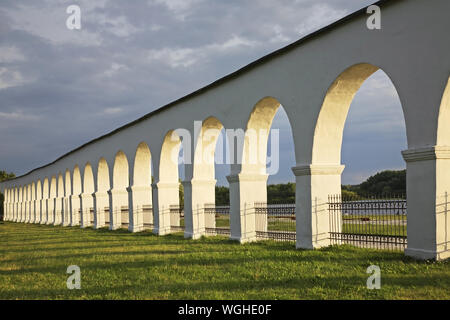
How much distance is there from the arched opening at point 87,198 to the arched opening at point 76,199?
158 cm

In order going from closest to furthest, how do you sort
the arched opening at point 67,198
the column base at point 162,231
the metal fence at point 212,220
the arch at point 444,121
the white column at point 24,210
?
the arch at point 444,121, the metal fence at point 212,220, the column base at point 162,231, the arched opening at point 67,198, the white column at point 24,210

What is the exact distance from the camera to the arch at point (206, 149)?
15789mm

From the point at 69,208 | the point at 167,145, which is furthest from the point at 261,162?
the point at 69,208

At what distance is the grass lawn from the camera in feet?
22.6

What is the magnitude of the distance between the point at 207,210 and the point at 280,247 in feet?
16.5

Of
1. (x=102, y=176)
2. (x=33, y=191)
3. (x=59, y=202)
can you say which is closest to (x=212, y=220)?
(x=102, y=176)

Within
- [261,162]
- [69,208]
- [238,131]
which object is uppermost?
[238,131]

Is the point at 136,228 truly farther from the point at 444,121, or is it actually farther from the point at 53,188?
the point at 53,188

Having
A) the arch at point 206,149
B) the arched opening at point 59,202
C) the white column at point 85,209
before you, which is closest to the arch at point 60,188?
the arched opening at point 59,202

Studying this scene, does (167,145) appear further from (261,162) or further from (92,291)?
(92,291)

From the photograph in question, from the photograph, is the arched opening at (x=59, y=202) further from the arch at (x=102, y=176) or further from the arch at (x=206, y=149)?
the arch at (x=206, y=149)

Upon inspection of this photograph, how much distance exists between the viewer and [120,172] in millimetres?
23484

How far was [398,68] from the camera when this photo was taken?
8.73m

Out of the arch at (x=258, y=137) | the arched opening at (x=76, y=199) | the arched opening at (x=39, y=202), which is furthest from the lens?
the arched opening at (x=39, y=202)
